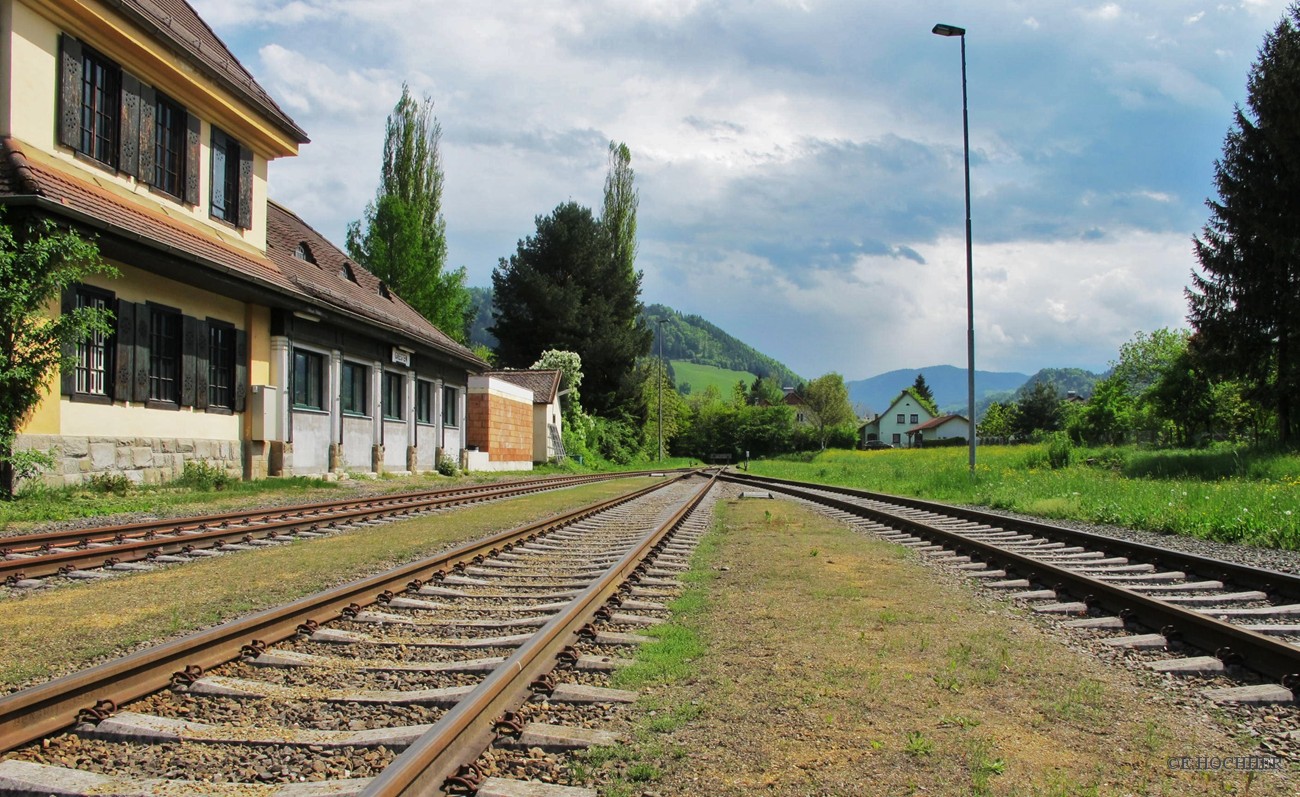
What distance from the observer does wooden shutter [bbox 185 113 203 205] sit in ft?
58.2

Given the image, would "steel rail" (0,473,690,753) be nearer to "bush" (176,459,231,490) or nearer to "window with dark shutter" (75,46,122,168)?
"bush" (176,459,231,490)

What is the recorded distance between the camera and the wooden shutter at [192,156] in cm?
1773

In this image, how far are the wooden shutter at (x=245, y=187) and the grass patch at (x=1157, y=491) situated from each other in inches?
655

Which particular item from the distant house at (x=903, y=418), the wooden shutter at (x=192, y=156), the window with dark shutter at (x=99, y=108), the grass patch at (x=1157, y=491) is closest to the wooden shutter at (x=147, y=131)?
the window with dark shutter at (x=99, y=108)

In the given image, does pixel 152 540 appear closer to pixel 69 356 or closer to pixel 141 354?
pixel 69 356

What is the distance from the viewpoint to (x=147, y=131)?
16422 mm

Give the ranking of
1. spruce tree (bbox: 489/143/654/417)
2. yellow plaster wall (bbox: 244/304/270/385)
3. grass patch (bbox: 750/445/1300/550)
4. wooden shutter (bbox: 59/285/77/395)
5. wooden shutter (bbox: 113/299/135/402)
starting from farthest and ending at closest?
spruce tree (bbox: 489/143/654/417), yellow plaster wall (bbox: 244/304/270/385), wooden shutter (bbox: 113/299/135/402), wooden shutter (bbox: 59/285/77/395), grass patch (bbox: 750/445/1300/550)

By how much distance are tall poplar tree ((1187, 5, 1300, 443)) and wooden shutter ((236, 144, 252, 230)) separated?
26587 mm

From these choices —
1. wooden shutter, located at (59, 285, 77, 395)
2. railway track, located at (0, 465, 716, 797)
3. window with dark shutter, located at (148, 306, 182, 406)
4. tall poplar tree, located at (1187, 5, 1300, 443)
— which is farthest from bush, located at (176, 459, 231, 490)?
tall poplar tree, located at (1187, 5, 1300, 443)

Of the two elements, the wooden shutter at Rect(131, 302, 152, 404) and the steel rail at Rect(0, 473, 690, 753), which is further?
the wooden shutter at Rect(131, 302, 152, 404)

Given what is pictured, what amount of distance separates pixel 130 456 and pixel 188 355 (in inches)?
98.8

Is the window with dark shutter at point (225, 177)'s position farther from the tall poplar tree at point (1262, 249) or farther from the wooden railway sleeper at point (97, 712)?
the tall poplar tree at point (1262, 249)

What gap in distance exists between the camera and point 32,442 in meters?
12.8

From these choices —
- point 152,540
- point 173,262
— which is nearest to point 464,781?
point 152,540
